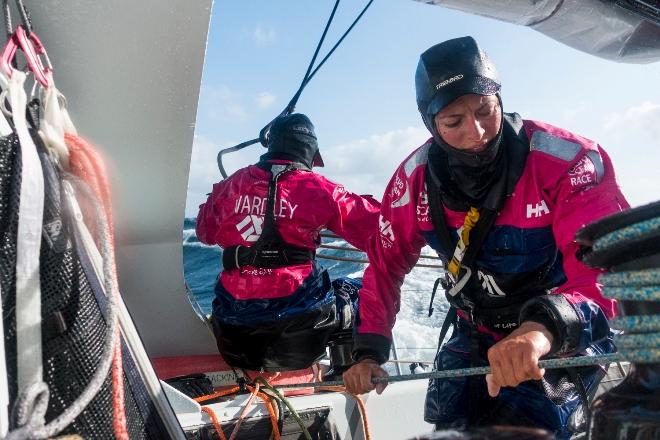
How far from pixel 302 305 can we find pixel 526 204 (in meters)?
1.70

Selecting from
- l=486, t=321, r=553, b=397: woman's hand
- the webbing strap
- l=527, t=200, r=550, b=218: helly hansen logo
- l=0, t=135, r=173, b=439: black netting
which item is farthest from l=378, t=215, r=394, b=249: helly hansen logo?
the webbing strap

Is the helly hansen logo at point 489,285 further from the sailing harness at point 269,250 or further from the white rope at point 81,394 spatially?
the white rope at point 81,394

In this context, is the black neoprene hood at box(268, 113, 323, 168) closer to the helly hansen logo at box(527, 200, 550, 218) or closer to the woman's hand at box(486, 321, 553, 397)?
the helly hansen logo at box(527, 200, 550, 218)

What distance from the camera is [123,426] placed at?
0.94m

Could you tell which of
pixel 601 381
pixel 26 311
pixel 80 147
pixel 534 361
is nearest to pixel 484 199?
pixel 534 361

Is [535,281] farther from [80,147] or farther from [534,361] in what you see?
[80,147]

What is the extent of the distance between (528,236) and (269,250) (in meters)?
1.70

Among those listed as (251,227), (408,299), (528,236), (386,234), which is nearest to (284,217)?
(251,227)

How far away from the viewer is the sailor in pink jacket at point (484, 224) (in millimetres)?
1936

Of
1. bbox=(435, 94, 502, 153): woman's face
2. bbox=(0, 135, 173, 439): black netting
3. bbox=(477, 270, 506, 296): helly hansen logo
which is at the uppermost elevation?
bbox=(435, 94, 502, 153): woman's face

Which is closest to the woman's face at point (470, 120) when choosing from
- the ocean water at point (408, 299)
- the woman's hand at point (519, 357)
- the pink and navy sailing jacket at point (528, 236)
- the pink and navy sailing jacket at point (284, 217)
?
the pink and navy sailing jacket at point (528, 236)

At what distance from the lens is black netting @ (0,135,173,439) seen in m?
0.92

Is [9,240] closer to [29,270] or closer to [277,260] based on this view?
[29,270]

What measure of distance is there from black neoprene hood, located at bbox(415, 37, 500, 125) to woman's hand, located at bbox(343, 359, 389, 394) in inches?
40.8
